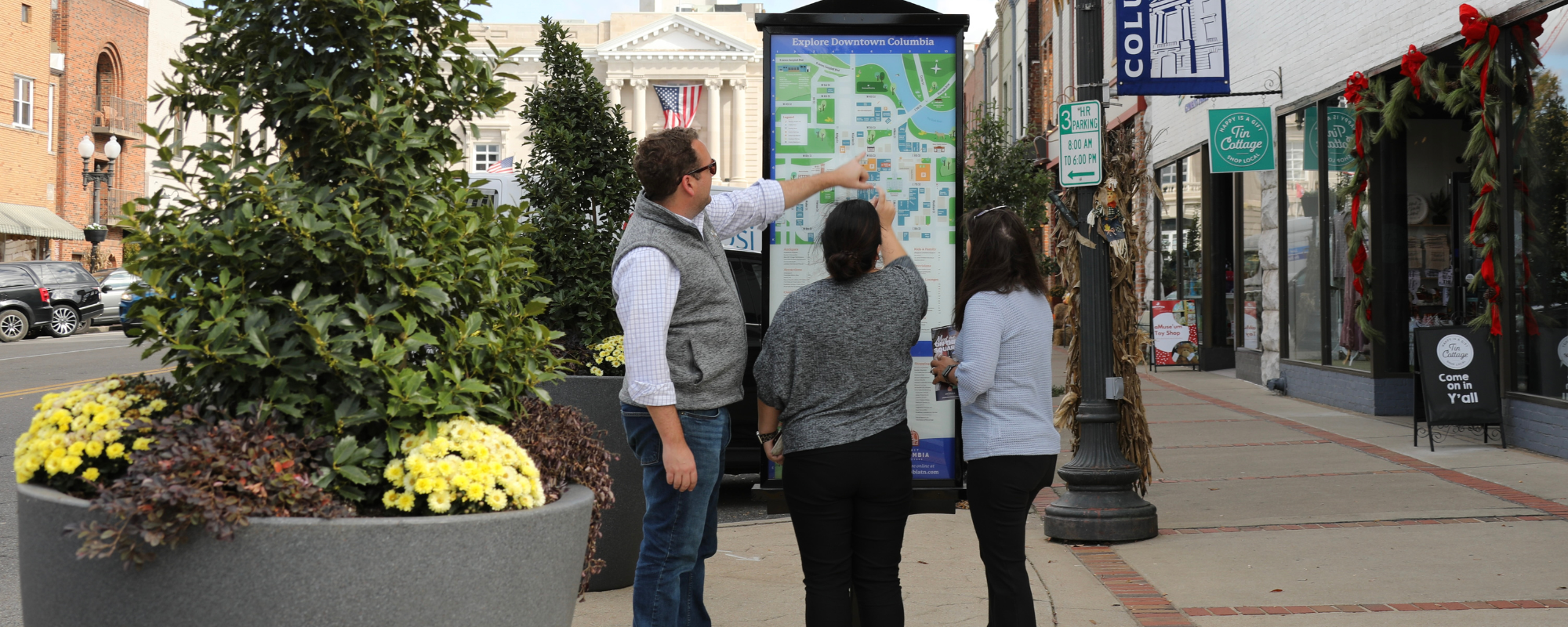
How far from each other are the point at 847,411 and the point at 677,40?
57932mm

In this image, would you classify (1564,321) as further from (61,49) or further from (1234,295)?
(61,49)

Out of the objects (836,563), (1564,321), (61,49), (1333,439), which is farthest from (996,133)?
(61,49)

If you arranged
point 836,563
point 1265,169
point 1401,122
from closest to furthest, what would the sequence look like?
point 836,563
point 1401,122
point 1265,169

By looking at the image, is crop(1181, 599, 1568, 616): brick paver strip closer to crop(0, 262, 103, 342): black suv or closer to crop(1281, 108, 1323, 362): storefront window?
crop(1281, 108, 1323, 362): storefront window

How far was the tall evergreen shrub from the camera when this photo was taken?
17.1 feet

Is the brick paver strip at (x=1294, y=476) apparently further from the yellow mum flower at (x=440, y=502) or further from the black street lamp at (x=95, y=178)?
the black street lamp at (x=95, y=178)

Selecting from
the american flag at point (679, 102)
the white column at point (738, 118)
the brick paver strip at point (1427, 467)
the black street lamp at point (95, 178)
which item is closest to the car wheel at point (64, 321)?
the black street lamp at point (95, 178)

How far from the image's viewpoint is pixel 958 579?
558cm

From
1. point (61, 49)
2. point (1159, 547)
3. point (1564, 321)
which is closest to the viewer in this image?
point (1159, 547)

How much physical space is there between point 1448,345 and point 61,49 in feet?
144

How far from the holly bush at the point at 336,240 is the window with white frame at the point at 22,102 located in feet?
137

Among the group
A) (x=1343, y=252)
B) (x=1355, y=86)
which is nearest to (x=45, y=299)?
(x=1343, y=252)

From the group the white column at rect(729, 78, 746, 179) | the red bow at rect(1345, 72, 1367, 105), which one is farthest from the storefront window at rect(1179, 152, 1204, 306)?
the white column at rect(729, 78, 746, 179)

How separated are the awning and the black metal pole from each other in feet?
127
